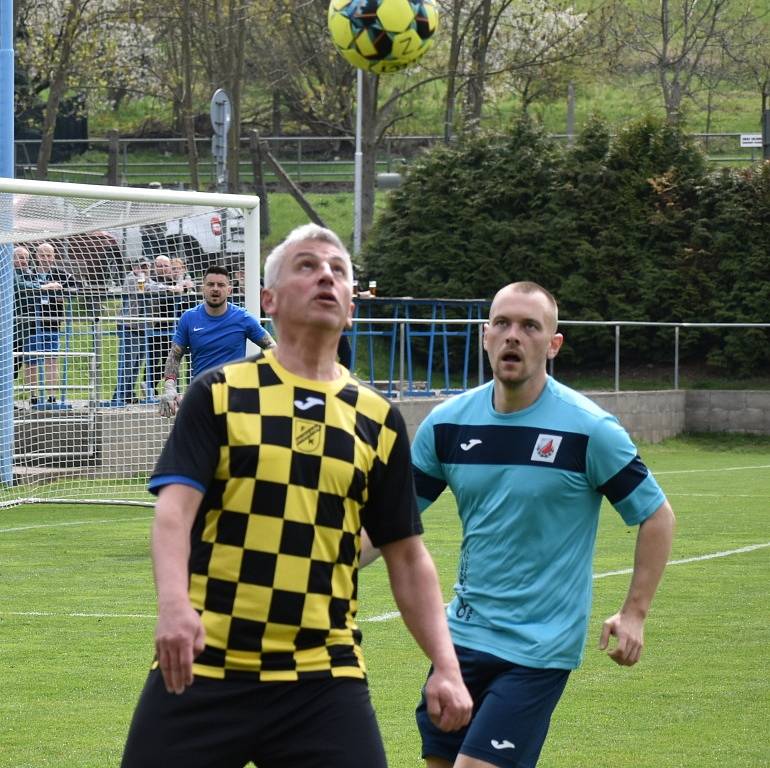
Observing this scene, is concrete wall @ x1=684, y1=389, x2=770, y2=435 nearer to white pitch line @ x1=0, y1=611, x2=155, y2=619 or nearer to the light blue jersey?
the light blue jersey

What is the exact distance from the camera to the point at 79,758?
20.3 feet

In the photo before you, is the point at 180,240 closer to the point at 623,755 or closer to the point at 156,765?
the point at 623,755

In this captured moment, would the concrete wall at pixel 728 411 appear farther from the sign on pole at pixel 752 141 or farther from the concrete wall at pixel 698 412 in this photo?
the sign on pole at pixel 752 141

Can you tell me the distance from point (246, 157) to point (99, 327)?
3327 centimetres

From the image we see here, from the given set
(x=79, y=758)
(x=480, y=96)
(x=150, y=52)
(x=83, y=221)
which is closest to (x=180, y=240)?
(x=83, y=221)

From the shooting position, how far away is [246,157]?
48.5 meters

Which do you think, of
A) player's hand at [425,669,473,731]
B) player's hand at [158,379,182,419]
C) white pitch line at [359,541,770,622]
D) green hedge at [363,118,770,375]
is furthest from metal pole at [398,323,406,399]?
player's hand at [425,669,473,731]

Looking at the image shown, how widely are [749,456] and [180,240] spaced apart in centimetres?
1189

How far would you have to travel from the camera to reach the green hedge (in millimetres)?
28125

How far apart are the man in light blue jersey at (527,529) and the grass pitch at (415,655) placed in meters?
1.79

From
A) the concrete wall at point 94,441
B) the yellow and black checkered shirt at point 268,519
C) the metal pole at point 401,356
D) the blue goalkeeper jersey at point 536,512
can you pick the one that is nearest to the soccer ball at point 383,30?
the concrete wall at point 94,441

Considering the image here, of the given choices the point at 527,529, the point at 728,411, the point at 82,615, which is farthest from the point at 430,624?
the point at 728,411

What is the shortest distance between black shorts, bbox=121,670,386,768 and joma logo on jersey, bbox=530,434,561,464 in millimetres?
1403

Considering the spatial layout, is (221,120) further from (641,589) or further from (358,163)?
(358,163)
